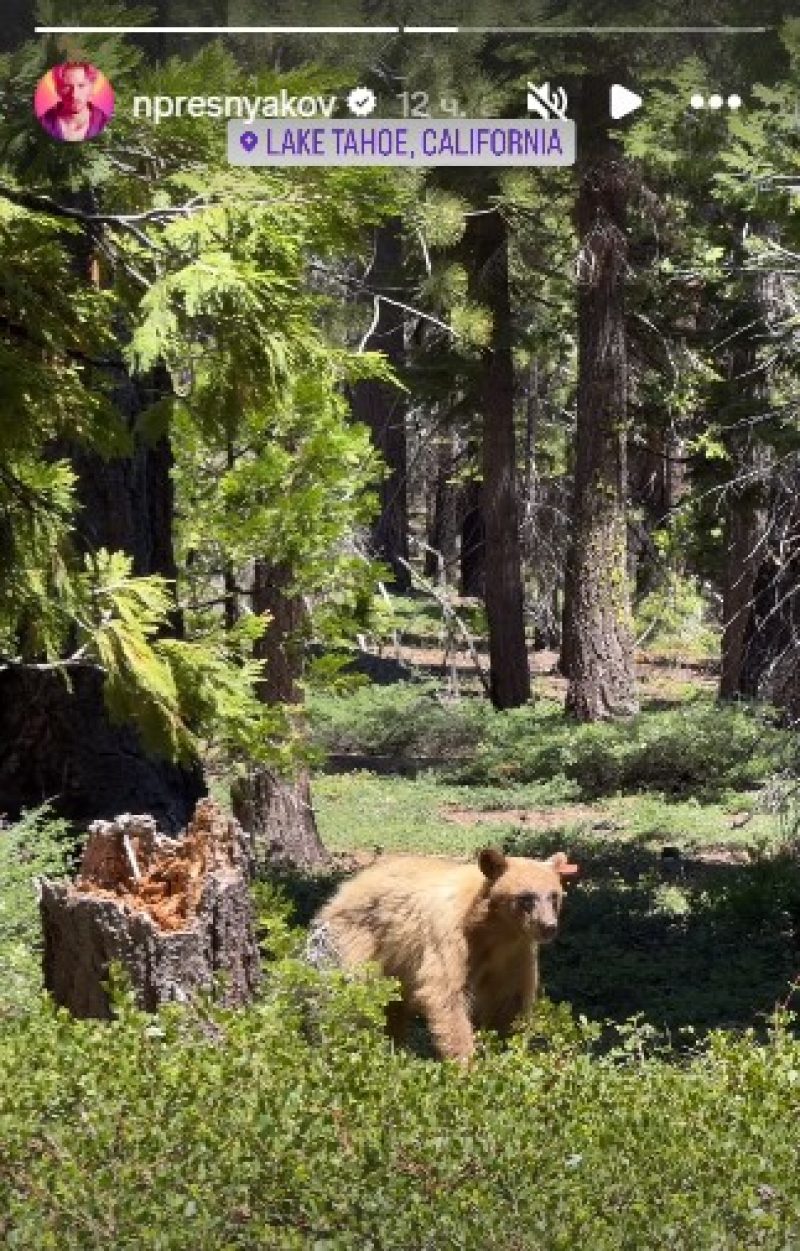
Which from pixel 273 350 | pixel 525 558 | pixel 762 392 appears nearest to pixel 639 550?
pixel 525 558

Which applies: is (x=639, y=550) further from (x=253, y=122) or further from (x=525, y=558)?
(x=253, y=122)

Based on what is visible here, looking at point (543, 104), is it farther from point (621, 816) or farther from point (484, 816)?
point (484, 816)

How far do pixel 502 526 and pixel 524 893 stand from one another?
685 inches

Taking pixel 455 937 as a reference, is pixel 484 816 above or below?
below

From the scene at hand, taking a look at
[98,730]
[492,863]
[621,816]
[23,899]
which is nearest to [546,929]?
[492,863]

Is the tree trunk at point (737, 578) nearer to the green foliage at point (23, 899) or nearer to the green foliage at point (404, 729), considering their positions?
the green foliage at point (404, 729)

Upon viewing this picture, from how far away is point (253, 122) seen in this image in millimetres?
6367

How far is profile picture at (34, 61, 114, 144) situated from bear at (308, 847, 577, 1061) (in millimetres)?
2805

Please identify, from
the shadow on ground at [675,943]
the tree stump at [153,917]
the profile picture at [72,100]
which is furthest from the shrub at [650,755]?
the profile picture at [72,100]

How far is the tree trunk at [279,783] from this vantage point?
12.6 meters

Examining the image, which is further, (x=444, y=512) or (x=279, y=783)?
(x=444, y=512)

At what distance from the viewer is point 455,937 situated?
24.6 ft

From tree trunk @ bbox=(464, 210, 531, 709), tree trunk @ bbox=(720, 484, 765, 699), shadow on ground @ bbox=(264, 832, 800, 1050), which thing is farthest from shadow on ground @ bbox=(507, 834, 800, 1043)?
tree trunk @ bbox=(464, 210, 531, 709)

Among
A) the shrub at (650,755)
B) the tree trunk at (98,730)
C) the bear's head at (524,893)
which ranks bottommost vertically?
the shrub at (650,755)
